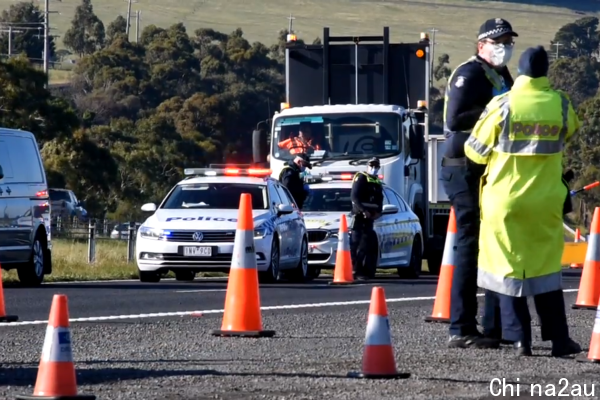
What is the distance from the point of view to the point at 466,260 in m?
10.6

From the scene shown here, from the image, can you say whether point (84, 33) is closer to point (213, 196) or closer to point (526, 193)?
point (213, 196)

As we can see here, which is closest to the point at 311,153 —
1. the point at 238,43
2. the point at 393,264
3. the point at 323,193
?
the point at 323,193

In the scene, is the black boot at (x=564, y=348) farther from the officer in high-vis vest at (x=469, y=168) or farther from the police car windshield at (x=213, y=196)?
the police car windshield at (x=213, y=196)

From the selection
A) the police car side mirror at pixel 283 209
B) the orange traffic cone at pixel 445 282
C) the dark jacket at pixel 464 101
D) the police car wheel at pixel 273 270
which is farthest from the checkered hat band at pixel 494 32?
the police car side mirror at pixel 283 209

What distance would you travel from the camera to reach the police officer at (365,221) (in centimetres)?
2042

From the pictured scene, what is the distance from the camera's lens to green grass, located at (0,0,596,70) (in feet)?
457

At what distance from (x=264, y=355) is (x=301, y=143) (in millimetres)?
13543

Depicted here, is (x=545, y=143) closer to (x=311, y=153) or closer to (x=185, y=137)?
(x=311, y=153)

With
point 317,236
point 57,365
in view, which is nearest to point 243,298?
point 57,365

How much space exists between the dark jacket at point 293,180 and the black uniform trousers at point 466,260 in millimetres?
11659

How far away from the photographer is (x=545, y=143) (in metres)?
9.85

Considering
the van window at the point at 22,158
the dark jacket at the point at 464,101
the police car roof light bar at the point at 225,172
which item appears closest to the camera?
the dark jacket at the point at 464,101

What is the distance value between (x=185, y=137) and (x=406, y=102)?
47.3m

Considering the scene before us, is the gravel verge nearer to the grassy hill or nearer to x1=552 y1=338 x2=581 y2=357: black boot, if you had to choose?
x1=552 y1=338 x2=581 y2=357: black boot
